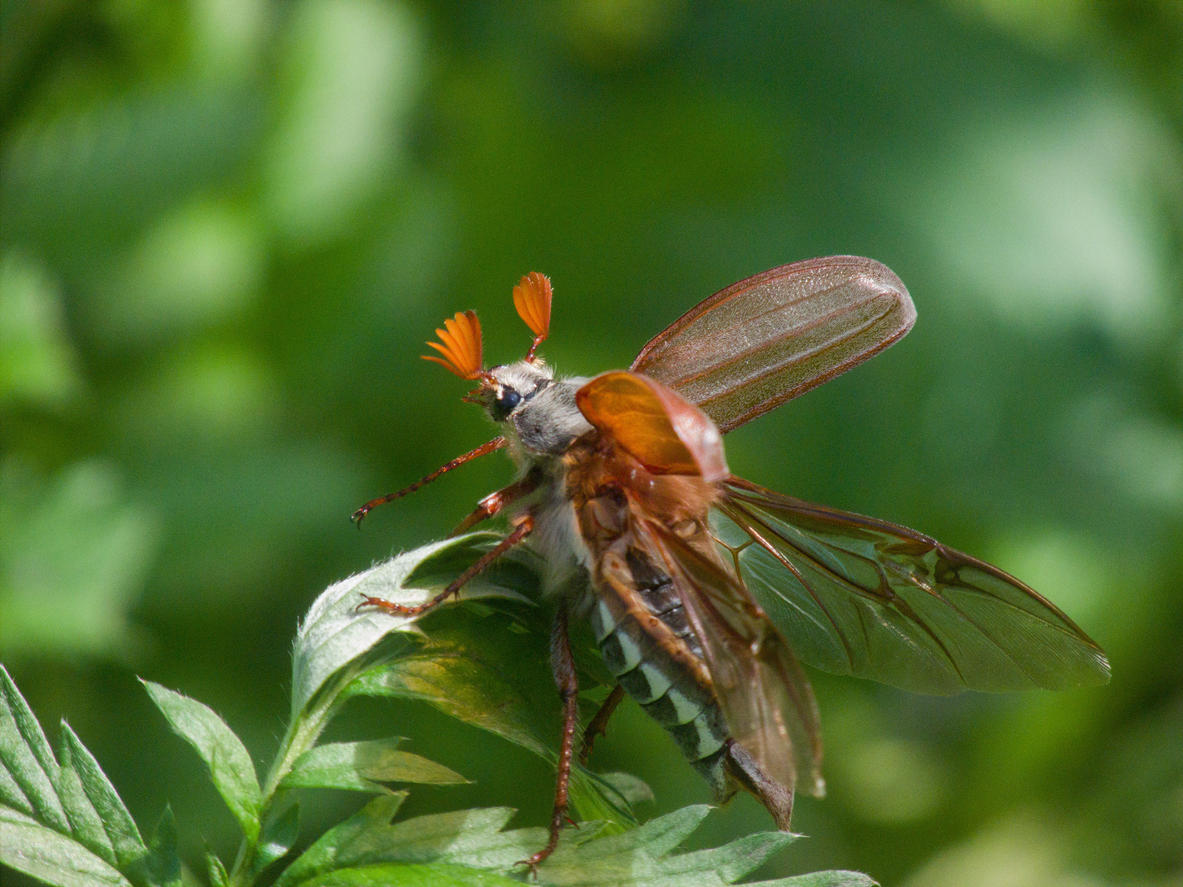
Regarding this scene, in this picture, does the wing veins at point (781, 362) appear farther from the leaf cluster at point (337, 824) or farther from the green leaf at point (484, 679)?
the leaf cluster at point (337, 824)

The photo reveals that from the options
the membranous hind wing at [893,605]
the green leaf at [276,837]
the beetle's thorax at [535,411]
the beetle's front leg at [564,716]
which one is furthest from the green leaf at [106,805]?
the membranous hind wing at [893,605]

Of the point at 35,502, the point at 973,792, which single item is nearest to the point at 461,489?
the point at 35,502

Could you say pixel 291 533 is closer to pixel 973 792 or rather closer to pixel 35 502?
pixel 35 502

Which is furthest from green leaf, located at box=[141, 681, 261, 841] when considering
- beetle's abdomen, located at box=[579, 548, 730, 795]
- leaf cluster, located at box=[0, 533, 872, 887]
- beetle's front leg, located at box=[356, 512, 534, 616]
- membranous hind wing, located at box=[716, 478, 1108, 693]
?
membranous hind wing, located at box=[716, 478, 1108, 693]

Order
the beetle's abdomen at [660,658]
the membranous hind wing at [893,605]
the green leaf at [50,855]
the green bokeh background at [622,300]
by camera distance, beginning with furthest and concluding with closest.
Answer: the green bokeh background at [622,300] → the membranous hind wing at [893,605] → the beetle's abdomen at [660,658] → the green leaf at [50,855]

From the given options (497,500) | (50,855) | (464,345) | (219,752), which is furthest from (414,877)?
(464,345)

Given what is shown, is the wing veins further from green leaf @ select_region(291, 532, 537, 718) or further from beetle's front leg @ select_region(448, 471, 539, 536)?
green leaf @ select_region(291, 532, 537, 718)

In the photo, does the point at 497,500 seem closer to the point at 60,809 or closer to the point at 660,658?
the point at 660,658

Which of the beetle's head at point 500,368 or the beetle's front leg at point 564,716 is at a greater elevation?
the beetle's head at point 500,368
